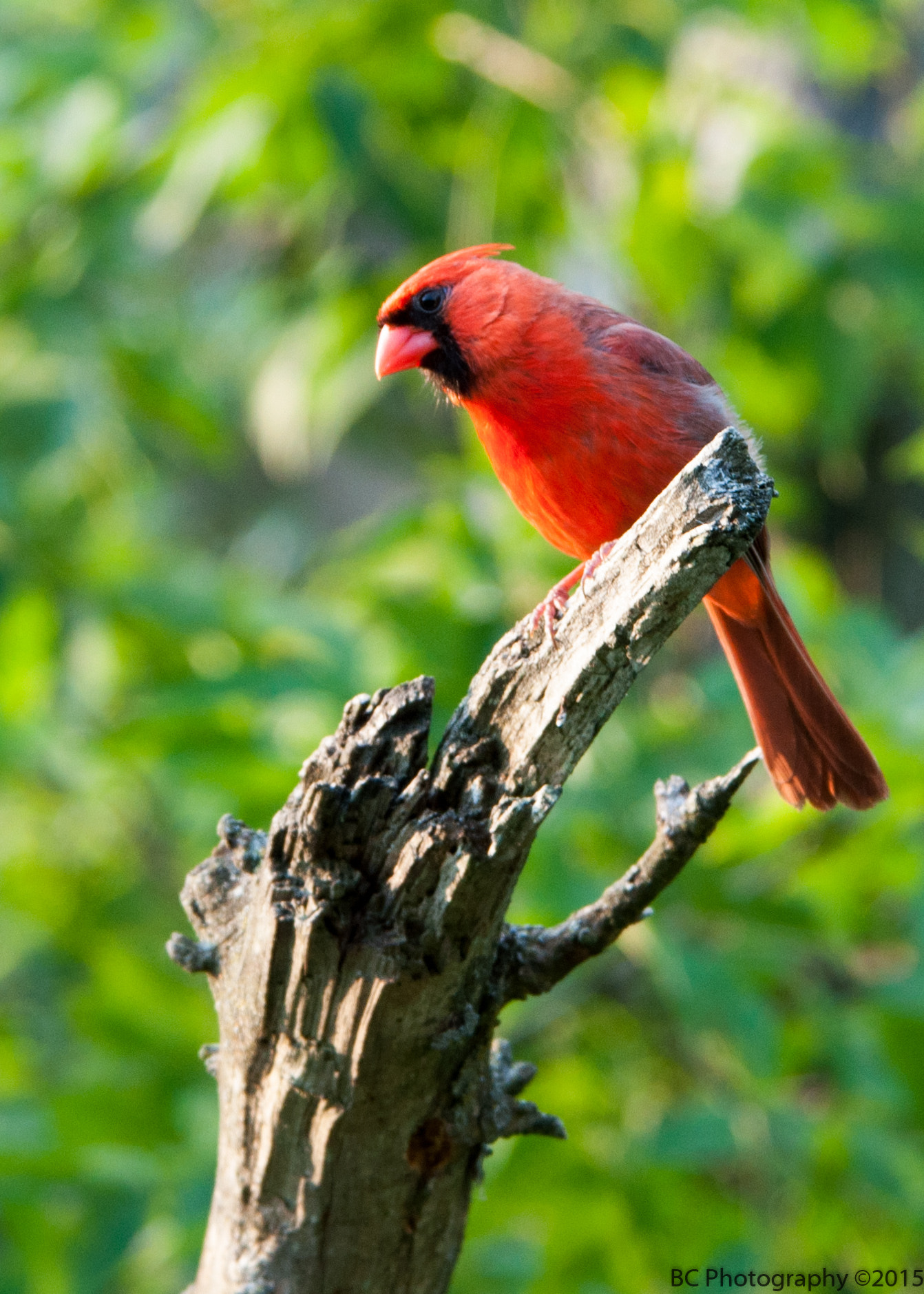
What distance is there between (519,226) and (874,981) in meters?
1.99

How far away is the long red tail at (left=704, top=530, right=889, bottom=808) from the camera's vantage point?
1934 mm

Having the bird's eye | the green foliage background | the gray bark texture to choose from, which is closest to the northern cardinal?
the bird's eye

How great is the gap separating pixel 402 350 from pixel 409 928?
1166mm

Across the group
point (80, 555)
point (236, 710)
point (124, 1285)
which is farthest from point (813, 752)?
point (124, 1285)

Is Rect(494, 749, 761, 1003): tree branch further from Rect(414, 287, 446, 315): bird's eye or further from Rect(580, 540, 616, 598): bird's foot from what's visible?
Rect(414, 287, 446, 315): bird's eye

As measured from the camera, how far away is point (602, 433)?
186 centimetres

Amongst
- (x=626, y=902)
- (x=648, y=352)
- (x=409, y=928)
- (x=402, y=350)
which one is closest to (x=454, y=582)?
(x=402, y=350)

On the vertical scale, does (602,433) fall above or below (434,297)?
below

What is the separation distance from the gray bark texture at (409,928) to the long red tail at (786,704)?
0.48 m

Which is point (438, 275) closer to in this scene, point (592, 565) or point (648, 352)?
point (648, 352)

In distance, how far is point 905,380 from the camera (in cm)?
447

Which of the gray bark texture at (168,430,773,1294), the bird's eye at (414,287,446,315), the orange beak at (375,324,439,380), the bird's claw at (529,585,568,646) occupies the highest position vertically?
the bird's eye at (414,287,446,315)

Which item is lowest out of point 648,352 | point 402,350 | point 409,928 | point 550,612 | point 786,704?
point 409,928

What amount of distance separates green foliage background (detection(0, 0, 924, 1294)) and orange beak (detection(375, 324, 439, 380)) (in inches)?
20.1
